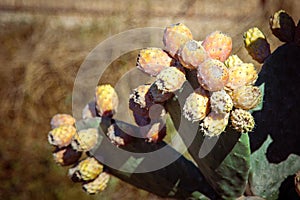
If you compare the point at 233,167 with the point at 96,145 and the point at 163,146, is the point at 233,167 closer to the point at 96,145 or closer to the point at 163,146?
the point at 163,146

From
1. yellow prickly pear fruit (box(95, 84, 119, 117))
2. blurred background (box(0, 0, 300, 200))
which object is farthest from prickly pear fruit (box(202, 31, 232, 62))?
blurred background (box(0, 0, 300, 200))

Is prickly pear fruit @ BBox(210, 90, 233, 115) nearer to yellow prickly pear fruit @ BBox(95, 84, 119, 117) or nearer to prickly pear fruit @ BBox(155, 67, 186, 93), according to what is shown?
prickly pear fruit @ BBox(155, 67, 186, 93)

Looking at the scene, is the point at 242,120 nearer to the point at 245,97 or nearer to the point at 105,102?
the point at 245,97

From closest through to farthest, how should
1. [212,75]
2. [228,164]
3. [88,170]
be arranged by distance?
[212,75] → [228,164] → [88,170]

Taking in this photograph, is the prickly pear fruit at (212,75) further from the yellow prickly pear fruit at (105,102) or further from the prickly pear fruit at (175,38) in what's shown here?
the yellow prickly pear fruit at (105,102)

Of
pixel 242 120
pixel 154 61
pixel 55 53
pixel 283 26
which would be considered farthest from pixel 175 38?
pixel 55 53

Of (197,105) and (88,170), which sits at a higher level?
(197,105)
